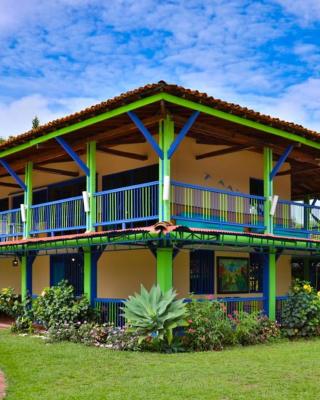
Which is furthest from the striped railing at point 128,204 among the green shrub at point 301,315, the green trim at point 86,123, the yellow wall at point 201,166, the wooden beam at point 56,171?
the green shrub at point 301,315

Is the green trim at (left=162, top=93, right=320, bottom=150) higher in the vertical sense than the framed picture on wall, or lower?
higher

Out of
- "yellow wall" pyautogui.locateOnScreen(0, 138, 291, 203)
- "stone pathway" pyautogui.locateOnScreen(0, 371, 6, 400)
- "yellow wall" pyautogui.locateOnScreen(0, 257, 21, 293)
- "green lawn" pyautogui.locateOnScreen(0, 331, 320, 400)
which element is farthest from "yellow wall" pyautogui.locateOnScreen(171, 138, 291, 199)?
"yellow wall" pyautogui.locateOnScreen(0, 257, 21, 293)

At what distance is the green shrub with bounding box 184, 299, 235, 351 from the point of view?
508 inches

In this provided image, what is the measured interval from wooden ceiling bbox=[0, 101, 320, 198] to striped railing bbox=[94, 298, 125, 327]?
4177 millimetres

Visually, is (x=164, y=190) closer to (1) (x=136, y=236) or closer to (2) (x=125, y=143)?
(1) (x=136, y=236)

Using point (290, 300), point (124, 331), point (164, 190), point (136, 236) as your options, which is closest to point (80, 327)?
point (124, 331)

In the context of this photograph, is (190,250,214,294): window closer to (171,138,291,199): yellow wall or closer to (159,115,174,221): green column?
(171,138,291,199): yellow wall

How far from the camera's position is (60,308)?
15.2m

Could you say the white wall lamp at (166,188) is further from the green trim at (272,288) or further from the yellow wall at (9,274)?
the yellow wall at (9,274)

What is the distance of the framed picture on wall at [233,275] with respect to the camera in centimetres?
1783

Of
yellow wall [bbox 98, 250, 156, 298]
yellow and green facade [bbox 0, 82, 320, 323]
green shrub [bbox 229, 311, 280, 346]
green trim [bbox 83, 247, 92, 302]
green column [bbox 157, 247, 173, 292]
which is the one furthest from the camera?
yellow wall [bbox 98, 250, 156, 298]

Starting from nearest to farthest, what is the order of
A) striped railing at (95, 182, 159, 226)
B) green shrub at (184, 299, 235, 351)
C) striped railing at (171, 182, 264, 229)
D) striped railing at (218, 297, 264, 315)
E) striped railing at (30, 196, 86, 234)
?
1. green shrub at (184, 299, 235, 351)
2. striped railing at (95, 182, 159, 226)
3. striped railing at (218, 297, 264, 315)
4. striped railing at (171, 182, 264, 229)
5. striped railing at (30, 196, 86, 234)

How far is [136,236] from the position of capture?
13586mm

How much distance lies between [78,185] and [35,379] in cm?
1086
